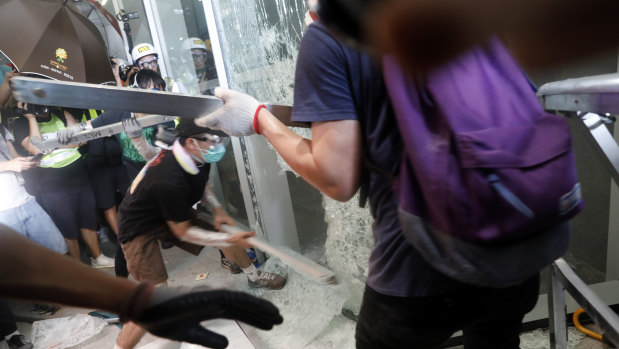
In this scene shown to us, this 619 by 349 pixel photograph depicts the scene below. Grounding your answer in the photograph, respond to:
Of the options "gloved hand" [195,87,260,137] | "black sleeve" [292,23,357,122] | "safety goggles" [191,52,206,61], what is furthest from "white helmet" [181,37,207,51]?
"black sleeve" [292,23,357,122]

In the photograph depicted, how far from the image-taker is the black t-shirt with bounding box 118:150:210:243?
1244 millimetres

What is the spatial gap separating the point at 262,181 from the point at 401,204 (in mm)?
1892

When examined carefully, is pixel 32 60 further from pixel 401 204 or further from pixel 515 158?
pixel 515 158

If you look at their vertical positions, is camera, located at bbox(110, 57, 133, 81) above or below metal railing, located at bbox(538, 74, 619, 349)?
above

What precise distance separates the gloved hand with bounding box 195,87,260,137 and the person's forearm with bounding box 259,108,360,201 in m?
0.15

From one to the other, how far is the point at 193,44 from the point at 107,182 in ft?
3.91

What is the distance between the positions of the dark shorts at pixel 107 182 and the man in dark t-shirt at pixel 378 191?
1234mm

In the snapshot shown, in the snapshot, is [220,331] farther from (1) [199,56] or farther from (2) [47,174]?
(1) [199,56]

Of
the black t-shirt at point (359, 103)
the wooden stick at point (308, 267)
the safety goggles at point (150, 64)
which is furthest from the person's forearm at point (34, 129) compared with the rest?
the safety goggles at point (150, 64)

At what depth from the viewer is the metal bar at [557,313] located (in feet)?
3.29

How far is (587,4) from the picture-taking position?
0.16m

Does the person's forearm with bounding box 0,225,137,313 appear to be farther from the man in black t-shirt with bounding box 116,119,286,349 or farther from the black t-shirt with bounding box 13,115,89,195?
the black t-shirt with bounding box 13,115,89,195

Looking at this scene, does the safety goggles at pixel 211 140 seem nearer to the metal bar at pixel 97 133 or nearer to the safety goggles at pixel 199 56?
the metal bar at pixel 97 133

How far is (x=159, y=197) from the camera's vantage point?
1.24 metres
